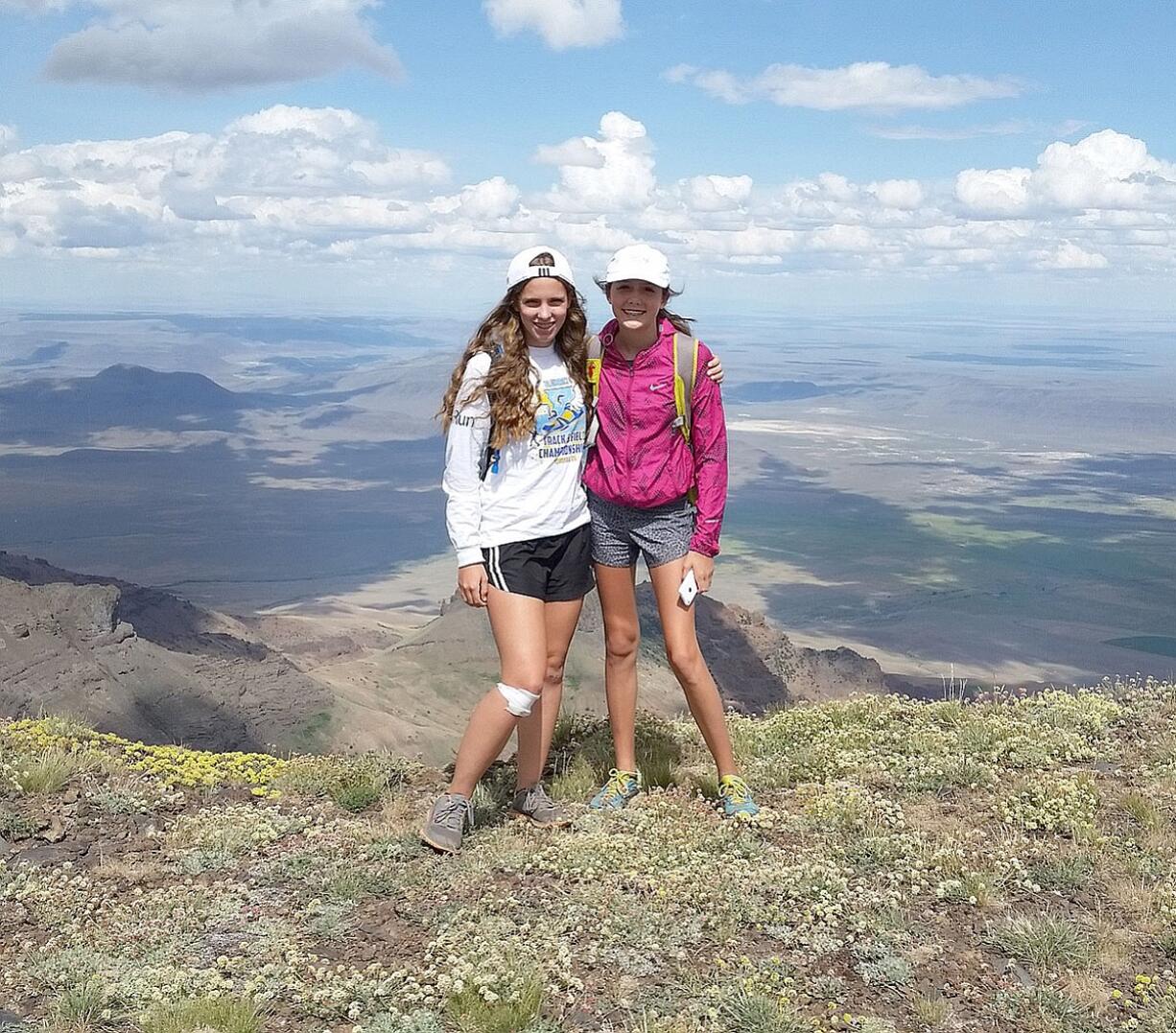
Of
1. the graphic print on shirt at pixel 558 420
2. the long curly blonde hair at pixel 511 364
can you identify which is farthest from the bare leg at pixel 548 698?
the long curly blonde hair at pixel 511 364

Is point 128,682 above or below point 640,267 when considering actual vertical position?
below

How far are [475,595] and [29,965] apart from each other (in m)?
2.39

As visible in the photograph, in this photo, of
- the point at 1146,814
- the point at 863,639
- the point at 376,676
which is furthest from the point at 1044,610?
the point at 1146,814

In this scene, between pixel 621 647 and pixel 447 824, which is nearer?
pixel 447 824

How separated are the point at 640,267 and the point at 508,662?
199 cm

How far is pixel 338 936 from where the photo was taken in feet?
15.4

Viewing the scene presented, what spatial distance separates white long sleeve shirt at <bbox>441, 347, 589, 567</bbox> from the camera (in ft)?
16.6

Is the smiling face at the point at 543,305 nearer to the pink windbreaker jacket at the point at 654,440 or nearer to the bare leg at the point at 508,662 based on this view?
the pink windbreaker jacket at the point at 654,440

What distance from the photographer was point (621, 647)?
5.82 metres

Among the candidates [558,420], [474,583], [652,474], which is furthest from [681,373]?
[474,583]

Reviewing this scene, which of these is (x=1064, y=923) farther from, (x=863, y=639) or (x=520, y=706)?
(x=863, y=639)

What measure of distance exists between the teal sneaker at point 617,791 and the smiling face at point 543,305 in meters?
2.55

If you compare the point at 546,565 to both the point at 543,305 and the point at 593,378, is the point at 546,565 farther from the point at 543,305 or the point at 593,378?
the point at 543,305

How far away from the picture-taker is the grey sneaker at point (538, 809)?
589 cm
